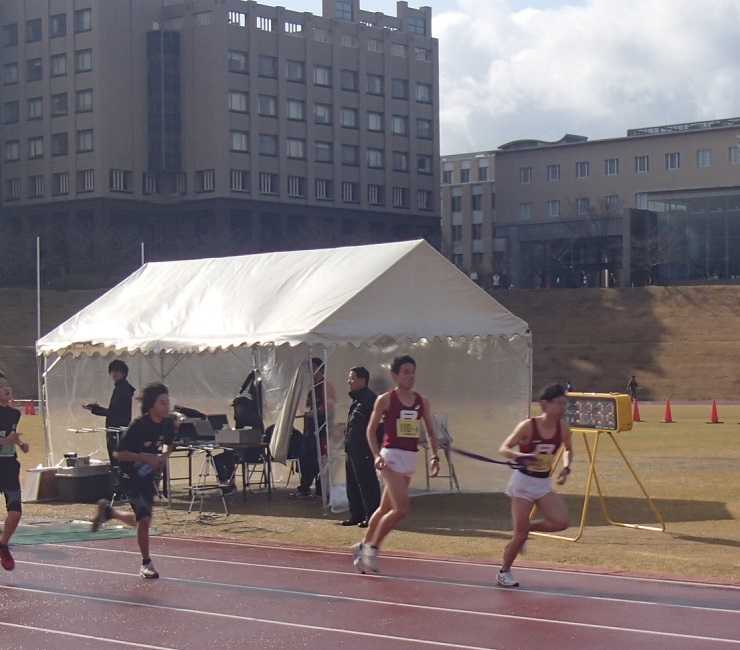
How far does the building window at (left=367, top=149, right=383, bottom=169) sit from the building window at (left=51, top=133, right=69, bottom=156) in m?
23.5

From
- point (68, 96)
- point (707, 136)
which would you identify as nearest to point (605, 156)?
point (707, 136)

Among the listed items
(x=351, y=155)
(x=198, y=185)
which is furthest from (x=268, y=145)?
(x=351, y=155)

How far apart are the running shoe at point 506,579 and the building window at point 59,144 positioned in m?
84.7

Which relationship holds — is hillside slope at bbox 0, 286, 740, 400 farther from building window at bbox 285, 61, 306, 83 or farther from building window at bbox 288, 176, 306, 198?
building window at bbox 285, 61, 306, 83

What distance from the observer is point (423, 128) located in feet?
343

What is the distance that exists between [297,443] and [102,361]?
170 inches

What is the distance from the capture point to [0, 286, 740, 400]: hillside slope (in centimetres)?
6306

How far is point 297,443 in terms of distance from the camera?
18531 millimetres

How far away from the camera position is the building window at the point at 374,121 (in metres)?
101

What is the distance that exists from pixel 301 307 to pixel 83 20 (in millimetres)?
78375

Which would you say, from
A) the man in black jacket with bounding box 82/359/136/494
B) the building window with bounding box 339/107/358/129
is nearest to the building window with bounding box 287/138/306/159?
the building window with bounding box 339/107/358/129

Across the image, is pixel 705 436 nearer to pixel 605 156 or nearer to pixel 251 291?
pixel 251 291

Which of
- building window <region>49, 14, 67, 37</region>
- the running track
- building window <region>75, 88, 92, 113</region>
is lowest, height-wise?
the running track

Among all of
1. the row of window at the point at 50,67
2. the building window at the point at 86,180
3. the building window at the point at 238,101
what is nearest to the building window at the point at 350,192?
the building window at the point at 238,101
